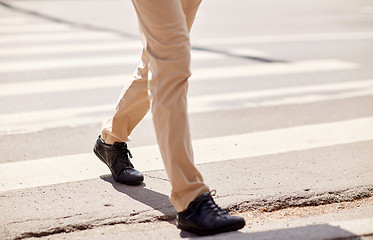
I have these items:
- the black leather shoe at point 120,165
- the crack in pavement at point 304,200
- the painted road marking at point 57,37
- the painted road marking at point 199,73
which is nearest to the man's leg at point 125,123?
the black leather shoe at point 120,165

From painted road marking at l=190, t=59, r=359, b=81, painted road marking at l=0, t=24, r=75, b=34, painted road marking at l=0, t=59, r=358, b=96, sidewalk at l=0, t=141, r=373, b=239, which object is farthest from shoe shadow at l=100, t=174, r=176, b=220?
painted road marking at l=0, t=24, r=75, b=34

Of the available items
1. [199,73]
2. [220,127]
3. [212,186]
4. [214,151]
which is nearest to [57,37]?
[199,73]

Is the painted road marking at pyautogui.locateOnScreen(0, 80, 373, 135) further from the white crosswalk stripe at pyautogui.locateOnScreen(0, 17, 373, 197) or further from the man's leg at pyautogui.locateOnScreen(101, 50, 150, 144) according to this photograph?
the man's leg at pyautogui.locateOnScreen(101, 50, 150, 144)

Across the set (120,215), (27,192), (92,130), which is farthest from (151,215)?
(92,130)

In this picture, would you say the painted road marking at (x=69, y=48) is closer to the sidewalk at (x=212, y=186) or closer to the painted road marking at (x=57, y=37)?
the painted road marking at (x=57, y=37)

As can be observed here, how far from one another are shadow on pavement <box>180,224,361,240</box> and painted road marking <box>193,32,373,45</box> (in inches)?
235

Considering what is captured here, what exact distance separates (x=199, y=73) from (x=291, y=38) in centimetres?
299

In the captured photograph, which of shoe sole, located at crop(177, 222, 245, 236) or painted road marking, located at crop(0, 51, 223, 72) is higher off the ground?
shoe sole, located at crop(177, 222, 245, 236)

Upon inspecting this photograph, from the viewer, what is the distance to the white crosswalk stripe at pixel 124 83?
3.80 m

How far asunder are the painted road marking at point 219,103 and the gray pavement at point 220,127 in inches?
0.6

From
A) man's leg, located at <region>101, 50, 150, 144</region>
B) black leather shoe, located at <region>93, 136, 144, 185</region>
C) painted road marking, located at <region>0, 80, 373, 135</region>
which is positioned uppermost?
man's leg, located at <region>101, 50, 150, 144</region>

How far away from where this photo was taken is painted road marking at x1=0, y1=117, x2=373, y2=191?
3.54 meters

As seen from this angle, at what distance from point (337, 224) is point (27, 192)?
167 cm

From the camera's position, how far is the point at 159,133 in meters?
2.64
